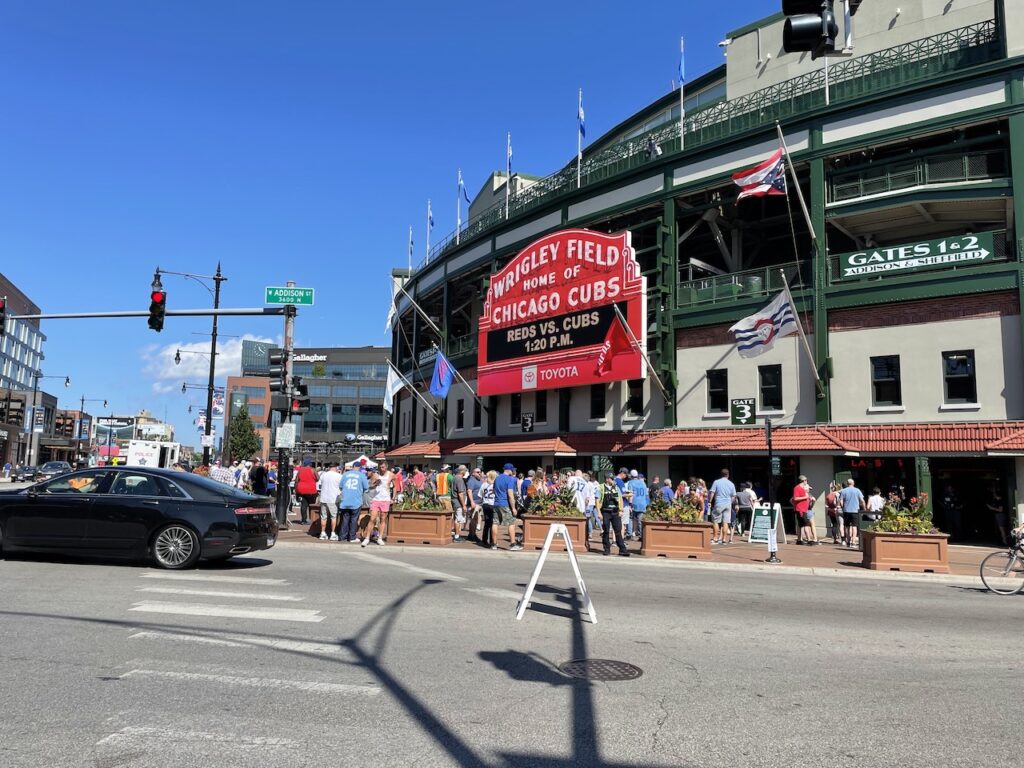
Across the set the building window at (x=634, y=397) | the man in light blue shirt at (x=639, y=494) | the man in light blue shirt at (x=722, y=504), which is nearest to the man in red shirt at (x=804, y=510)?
the man in light blue shirt at (x=722, y=504)

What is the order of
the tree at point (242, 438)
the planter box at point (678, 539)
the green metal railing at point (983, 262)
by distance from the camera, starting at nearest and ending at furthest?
the planter box at point (678, 539) < the green metal railing at point (983, 262) < the tree at point (242, 438)

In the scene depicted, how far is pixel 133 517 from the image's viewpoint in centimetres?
1131

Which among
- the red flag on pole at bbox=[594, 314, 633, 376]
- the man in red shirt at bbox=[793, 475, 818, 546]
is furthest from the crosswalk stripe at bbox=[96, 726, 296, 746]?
the red flag on pole at bbox=[594, 314, 633, 376]

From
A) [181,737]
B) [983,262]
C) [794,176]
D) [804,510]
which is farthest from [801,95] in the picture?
[181,737]

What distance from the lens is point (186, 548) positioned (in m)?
11.3

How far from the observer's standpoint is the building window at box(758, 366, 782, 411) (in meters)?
24.5

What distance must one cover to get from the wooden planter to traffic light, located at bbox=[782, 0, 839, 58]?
11.5 metres

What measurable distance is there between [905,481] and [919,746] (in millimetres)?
19235

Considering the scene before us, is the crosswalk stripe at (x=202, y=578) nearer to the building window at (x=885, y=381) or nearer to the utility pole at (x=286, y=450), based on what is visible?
the utility pole at (x=286, y=450)

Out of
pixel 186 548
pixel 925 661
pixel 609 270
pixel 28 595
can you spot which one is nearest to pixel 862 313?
pixel 609 270

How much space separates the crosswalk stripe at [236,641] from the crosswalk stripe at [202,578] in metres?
3.34

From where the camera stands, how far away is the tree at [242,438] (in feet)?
258

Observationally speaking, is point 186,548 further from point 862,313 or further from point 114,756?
point 862,313

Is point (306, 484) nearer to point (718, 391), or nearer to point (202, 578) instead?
point (202, 578)
